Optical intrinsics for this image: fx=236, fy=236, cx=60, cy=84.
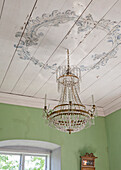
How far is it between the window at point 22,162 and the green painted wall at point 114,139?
44.0 inches

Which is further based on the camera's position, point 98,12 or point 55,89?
point 55,89

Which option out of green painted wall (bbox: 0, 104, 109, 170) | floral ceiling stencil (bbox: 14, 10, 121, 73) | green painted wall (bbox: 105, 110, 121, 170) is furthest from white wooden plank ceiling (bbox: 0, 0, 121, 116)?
green painted wall (bbox: 105, 110, 121, 170)

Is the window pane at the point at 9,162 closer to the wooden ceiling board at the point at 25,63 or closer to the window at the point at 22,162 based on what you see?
the window at the point at 22,162

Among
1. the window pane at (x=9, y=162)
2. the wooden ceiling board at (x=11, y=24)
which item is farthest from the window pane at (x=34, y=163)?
the wooden ceiling board at (x=11, y=24)

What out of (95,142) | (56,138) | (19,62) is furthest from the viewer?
(95,142)

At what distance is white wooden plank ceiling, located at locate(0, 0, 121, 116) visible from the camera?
6.79 ft

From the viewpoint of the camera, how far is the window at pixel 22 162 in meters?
3.75

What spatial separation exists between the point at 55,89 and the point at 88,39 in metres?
1.25

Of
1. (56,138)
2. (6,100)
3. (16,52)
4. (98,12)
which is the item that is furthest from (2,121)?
(98,12)

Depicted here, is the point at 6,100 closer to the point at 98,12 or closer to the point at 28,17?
the point at 28,17

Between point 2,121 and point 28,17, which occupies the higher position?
point 28,17

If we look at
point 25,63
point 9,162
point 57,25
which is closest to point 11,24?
point 57,25

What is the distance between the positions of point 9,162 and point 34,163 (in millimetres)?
425

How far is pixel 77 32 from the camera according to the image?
7.71 feet
